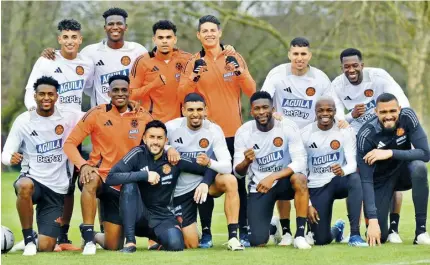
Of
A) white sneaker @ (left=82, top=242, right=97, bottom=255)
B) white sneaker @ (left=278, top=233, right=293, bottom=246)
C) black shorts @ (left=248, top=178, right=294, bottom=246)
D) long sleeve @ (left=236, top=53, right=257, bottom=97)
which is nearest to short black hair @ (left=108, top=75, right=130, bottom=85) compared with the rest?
long sleeve @ (left=236, top=53, right=257, bottom=97)

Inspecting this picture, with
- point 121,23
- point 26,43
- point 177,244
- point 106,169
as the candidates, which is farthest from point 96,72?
point 26,43

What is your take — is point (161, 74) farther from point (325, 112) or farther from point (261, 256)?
point (261, 256)

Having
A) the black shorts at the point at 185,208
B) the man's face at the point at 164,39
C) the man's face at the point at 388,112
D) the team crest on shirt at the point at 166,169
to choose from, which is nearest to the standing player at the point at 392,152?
the man's face at the point at 388,112

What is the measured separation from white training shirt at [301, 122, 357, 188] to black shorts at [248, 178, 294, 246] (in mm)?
275

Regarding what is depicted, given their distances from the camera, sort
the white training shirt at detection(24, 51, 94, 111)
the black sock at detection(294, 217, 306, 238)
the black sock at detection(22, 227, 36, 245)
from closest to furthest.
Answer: the black sock at detection(22, 227, 36, 245)
the black sock at detection(294, 217, 306, 238)
the white training shirt at detection(24, 51, 94, 111)

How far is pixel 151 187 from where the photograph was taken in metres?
9.83

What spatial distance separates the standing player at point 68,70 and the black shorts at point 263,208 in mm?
1821

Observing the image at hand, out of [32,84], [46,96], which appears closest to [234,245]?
[46,96]

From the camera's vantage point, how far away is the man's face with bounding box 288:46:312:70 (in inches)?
410

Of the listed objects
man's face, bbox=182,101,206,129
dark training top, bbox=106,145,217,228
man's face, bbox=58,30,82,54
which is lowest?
dark training top, bbox=106,145,217,228

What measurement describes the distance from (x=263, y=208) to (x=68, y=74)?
2.41 metres

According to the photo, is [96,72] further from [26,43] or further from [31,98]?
[26,43]

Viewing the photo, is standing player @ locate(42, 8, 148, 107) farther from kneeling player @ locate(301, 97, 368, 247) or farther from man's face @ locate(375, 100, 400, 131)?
man's face @ locate(375, 100, 400, 131)

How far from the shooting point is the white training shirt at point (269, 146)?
33.0ft
